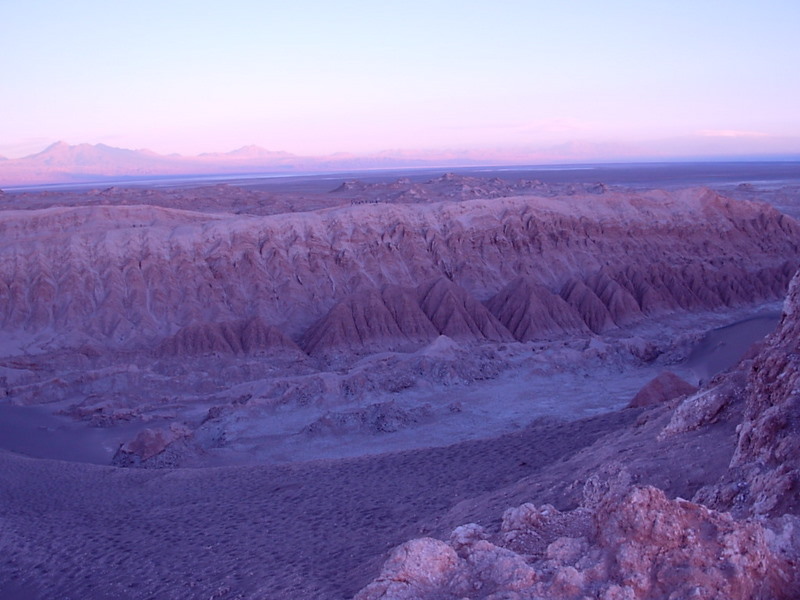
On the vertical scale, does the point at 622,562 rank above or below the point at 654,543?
below

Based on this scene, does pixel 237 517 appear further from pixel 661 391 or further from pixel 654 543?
pixel 661 391

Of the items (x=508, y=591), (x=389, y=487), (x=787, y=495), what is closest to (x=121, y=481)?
(x=389, y=487)

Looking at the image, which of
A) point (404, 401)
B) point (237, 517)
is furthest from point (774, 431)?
point (404, 401)

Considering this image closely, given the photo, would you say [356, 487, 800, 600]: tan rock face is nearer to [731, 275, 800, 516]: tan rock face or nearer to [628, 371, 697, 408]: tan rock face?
[731, 275, 800, 516]: tan rock face

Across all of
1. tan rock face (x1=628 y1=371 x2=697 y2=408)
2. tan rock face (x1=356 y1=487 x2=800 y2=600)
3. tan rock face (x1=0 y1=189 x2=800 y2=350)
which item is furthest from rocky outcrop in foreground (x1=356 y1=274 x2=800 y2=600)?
tan rock face (x1=0 y1=189 x2=800 y2=350)

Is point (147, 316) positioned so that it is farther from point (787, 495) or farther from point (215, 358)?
point (787, 495)

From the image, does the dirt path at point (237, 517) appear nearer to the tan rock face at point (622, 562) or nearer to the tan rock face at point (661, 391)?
the tan rock face at point (622, 562)

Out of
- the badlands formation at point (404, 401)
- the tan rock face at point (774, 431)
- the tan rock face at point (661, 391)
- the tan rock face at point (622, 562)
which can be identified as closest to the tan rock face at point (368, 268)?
the badlands formation at point (404, 401)
